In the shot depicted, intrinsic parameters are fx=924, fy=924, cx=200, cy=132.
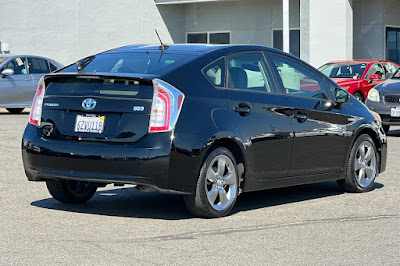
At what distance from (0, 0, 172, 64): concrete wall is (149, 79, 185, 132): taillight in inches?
1064

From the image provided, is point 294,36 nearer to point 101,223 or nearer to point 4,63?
point 4,63

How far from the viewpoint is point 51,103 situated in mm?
8234

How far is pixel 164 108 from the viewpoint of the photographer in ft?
25.4

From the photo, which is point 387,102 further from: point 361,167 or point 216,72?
point 216,72

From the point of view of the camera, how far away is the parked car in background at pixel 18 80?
23422mm

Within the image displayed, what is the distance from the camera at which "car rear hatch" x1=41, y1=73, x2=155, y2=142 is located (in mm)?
7797

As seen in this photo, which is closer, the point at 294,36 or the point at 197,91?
the point at 197,91

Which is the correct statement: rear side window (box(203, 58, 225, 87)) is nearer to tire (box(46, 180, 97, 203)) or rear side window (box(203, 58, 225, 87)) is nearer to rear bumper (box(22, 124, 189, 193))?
rear bumper (box(22, 124, 189, 193))

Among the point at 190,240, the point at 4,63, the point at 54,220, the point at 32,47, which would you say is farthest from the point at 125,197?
the point at 32,47

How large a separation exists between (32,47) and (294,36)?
10.00m

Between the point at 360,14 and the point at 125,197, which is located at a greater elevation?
the point at 360,14

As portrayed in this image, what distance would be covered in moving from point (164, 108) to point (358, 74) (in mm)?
17403

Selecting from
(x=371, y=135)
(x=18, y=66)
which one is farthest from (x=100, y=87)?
(x=18, y=66)

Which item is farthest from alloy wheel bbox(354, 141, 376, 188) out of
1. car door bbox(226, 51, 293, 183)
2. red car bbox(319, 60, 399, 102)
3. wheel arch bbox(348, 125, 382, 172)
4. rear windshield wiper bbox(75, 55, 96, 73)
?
red car bbox(319, 60, 399, 102)
